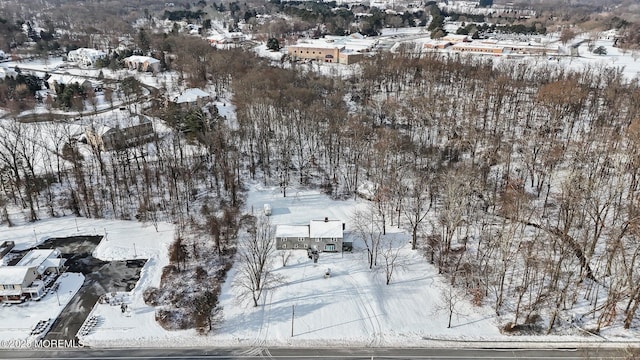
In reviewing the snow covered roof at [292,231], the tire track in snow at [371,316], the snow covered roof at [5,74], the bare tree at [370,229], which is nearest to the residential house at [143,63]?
the snow covered roof at [5,74]

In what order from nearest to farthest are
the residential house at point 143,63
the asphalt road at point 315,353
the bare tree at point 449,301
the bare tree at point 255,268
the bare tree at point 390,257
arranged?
the asphalt road at point 315,353 < the bare tree at point 449,301 < the bare tree at point 255,268 < the bare tree at point 390,257 < the residential house at point 143,63

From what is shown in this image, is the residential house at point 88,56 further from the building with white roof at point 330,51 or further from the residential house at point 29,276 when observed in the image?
the residential house at point 29,276

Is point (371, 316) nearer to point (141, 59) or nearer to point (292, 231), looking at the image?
point (292, 231)

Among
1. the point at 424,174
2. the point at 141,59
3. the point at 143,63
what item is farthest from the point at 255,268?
the point at 141,59

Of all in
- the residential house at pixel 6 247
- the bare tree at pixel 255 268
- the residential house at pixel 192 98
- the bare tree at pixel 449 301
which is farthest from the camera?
the residential house at pixel 192 98

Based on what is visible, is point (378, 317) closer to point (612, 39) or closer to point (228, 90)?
point (228, 90)
